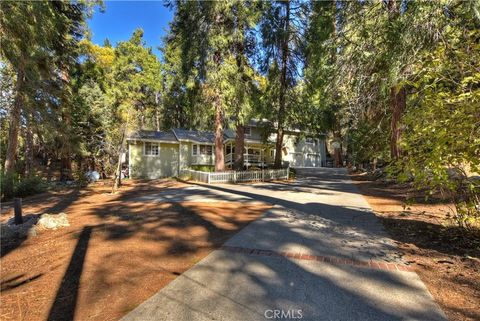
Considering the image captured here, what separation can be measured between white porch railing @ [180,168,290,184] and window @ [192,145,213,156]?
5.35 metres

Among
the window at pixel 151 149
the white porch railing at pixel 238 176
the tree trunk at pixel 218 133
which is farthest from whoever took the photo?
the window at pixel 151 149

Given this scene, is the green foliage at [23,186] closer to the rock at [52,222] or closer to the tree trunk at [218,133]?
the rock at [52,222]

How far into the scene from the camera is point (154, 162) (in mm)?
24562

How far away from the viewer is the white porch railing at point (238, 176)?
719 inches

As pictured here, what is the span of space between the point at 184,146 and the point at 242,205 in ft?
55.8

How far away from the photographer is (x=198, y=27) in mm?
16719

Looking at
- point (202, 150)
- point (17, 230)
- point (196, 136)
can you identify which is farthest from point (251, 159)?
point (17, 230)

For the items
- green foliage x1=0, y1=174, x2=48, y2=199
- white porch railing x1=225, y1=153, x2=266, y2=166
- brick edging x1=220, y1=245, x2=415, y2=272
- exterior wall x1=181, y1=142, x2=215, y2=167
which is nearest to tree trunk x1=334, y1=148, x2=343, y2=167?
white porch railing x1=225, y1=153, x2=266, y2=166

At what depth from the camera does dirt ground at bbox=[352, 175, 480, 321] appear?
3105 millimetres

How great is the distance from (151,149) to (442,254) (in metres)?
22.9

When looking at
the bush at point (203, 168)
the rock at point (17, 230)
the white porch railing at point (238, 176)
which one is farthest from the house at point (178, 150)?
the rock at point (17, 230)

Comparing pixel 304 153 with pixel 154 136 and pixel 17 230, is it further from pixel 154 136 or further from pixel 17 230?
pixel 17 230

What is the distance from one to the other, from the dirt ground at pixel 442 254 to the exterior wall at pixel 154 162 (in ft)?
66.2

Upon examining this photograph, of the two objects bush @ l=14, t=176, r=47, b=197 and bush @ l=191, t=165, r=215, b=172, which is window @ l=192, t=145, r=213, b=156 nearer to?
bush @ l=191, t=165, r=215, b=172
